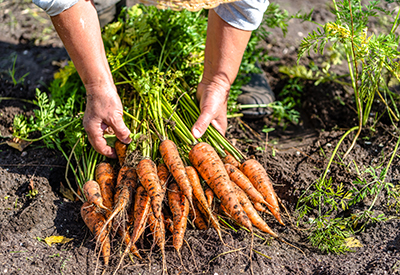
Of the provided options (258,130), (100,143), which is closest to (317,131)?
(258,130)

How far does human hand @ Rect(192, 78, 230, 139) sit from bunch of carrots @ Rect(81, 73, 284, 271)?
0.07 m

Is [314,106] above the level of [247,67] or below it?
below

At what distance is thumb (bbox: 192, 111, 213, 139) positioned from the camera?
6.70 feet

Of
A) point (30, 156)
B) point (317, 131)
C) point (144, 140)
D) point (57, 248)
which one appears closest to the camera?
point (57, 248)

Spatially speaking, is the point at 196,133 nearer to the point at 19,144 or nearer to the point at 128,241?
the point at 128,241

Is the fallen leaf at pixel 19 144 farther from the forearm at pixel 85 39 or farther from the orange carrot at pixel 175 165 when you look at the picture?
the orange carrot at pixel 175 165

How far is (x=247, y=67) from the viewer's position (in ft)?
8.98

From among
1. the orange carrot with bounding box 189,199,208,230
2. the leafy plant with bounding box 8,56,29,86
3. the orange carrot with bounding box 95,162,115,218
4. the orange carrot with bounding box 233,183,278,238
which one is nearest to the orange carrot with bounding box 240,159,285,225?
the orange carrot with bounding box 233,183,278,238

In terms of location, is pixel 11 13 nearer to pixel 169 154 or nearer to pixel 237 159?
pixel 169 154

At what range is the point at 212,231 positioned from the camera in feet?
6.13

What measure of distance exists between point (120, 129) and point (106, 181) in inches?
13.9

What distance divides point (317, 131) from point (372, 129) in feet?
1.33

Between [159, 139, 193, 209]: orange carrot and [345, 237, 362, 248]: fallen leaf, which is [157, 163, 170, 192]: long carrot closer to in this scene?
[159, 139, 193, 209]: orange carrot

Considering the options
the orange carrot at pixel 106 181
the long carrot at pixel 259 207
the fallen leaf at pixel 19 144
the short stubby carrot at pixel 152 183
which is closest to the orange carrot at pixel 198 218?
the short stubby carrot at pixel 152 183
